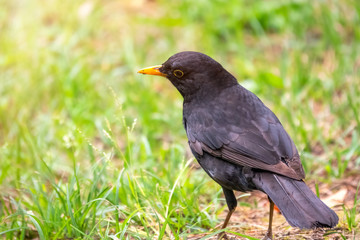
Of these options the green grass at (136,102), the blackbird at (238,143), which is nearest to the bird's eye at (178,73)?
the blackbird at (238,143)

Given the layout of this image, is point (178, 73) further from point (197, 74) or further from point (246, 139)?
point (246, 139)

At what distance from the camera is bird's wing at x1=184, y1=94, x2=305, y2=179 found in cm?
349

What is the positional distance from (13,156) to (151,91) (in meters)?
1.93

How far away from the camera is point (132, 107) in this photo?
6281mm

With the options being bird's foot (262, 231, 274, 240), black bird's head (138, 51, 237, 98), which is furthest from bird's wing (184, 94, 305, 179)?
bird's foot (262, 231, 274, 240)

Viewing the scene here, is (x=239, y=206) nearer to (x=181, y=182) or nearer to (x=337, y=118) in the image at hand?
(x=181, y=182)

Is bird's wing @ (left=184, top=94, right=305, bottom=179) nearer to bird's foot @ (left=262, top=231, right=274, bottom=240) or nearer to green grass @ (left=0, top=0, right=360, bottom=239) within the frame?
green grass @ (left=0, top=0, right=360, bottom=239)

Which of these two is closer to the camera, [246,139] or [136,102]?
[246,139]

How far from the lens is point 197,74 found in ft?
13.7

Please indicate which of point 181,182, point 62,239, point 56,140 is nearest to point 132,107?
point 56,140

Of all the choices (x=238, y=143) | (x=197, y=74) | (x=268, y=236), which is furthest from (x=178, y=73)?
(x=268, y=236)

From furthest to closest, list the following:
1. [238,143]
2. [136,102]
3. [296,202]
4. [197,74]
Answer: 1. [136,102]
2. [197,74]
3. [238,143]
4. [296,202]

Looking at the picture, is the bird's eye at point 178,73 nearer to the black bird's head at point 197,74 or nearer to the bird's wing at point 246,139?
the black bird's head at point 197,74

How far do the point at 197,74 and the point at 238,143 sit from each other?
31.0 inches
